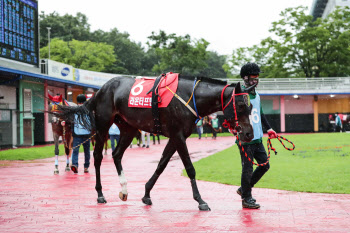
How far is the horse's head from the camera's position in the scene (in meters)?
6.18

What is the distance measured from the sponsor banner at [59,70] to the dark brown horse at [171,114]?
22.1m

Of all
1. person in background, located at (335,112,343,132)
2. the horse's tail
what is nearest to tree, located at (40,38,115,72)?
person in background, located at (335,112,343,132)

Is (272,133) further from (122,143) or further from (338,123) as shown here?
(338,123)

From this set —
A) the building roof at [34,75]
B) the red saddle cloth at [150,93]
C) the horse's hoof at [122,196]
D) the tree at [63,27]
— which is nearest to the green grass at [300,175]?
the horse's hoof at [122,196]

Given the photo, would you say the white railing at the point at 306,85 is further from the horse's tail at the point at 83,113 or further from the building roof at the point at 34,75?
the horse's tail at the point at 83,113

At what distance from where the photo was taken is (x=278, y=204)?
22.5 feet

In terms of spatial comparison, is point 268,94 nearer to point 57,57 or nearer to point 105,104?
point 57,57

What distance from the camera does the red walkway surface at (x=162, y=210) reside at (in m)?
5.35

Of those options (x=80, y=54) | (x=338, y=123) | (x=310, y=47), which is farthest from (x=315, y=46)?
(x=80, y=54)

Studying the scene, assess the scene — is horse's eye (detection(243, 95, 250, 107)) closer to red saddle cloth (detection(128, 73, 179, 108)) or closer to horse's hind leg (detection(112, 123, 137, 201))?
red saddle cloth (detection(128, 73, 179, 108))

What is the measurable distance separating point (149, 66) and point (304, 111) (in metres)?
30.6

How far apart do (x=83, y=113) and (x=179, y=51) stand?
1948 inches

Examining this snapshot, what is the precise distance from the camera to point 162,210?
6.48 m

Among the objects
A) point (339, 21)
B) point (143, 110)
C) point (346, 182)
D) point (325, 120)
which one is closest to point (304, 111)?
point (325, 120)
